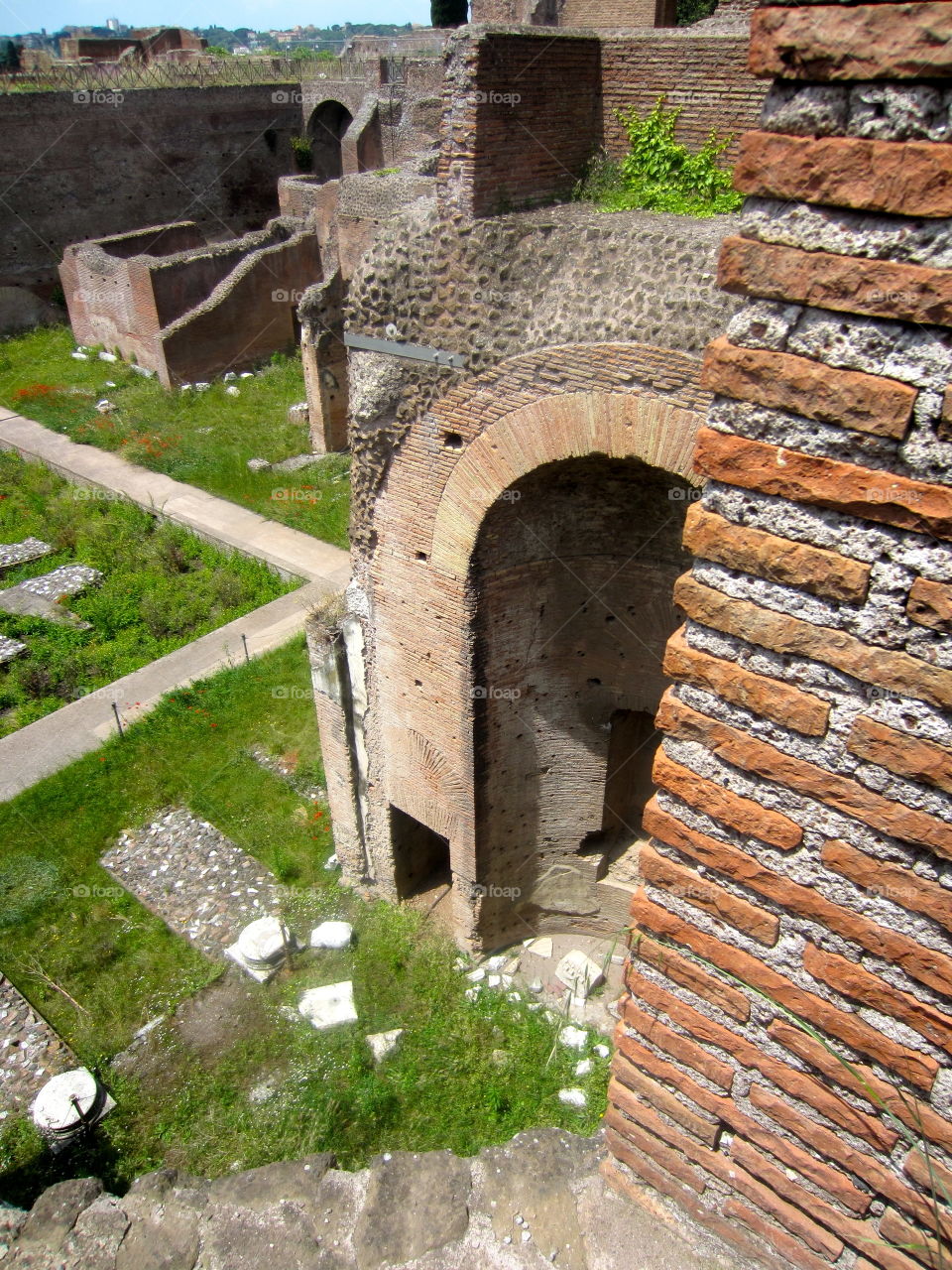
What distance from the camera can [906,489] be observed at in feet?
5.52

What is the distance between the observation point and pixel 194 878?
8.34 meters

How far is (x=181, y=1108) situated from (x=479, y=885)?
262 cm

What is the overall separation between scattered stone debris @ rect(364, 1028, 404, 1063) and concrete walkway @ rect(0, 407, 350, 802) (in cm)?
475

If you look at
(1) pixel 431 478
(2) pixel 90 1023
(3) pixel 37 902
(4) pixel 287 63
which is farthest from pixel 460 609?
(4) pixel 287 63

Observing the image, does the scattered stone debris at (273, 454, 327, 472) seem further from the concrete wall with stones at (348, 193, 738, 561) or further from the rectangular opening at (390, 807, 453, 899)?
the concrete wall with stones at (348, 193, 738, 561)

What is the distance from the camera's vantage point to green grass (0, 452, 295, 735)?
435 inches

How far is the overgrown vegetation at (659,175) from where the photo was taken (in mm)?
5766

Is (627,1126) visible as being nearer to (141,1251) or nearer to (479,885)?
(141,1251)

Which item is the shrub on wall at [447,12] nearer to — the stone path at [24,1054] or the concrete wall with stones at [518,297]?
the concrete wall with stones at [518,297]

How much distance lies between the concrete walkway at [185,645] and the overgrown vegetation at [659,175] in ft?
21.6

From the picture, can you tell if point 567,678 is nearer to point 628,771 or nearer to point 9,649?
point 628,771

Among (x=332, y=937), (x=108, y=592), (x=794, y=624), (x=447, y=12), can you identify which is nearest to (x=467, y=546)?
(x=332, y=937)

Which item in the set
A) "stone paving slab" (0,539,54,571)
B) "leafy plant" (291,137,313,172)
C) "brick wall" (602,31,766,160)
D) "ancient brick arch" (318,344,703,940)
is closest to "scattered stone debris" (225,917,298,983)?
"ancient brick arch" (318,344,703,940)

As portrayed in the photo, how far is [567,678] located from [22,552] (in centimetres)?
995
